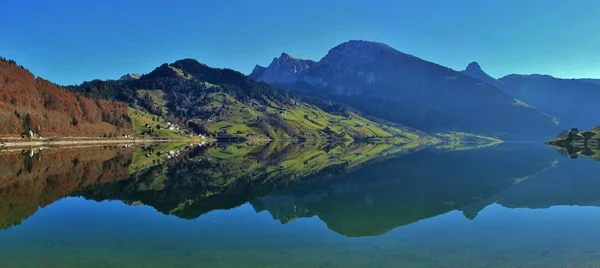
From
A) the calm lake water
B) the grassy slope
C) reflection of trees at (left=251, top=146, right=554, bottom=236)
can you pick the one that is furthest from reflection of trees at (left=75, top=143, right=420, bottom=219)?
the grassy slope

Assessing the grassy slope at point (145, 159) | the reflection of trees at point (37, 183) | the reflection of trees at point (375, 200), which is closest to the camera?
the reflection of trees at point (375, 200)

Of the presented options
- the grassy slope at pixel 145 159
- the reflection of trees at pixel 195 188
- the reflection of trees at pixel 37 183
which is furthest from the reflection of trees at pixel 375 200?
the grassy slope at pixel 145 159

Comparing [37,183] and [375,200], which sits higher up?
[37,183]

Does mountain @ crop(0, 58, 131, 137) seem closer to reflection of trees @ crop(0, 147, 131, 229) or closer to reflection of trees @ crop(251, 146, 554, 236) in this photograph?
reflection of trees @ crop(0, 147, 131, 229)

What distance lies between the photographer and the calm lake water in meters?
21.9

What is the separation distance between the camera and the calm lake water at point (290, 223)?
21.9 meters

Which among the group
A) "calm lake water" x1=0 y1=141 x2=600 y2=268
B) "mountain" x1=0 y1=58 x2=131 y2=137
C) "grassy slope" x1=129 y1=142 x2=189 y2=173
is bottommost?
"calm lake water" x1=0 y1=141 x2=600 y2=268

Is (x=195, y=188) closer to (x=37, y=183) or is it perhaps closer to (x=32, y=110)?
(x=37, y=183)

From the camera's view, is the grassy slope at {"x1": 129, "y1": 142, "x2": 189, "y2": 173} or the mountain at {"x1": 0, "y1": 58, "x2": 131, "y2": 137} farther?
the mountain at {"x1": 0, "y1": 58, "x2": 131, "y2": 137}

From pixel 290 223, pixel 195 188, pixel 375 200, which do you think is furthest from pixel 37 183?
pixel 375 200

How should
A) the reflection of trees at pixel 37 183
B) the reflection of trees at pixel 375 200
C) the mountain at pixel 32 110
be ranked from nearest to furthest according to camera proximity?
1. the reflection of trees at pixel 375 200
2. the reflection of trees at pixel 37 183
3. the mountain at pixel 32 110

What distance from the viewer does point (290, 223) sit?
31.8 metres

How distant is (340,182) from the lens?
63250 millimetres

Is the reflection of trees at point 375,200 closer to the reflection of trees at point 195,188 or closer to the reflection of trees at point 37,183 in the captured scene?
the reflection of trees at point 195,188
